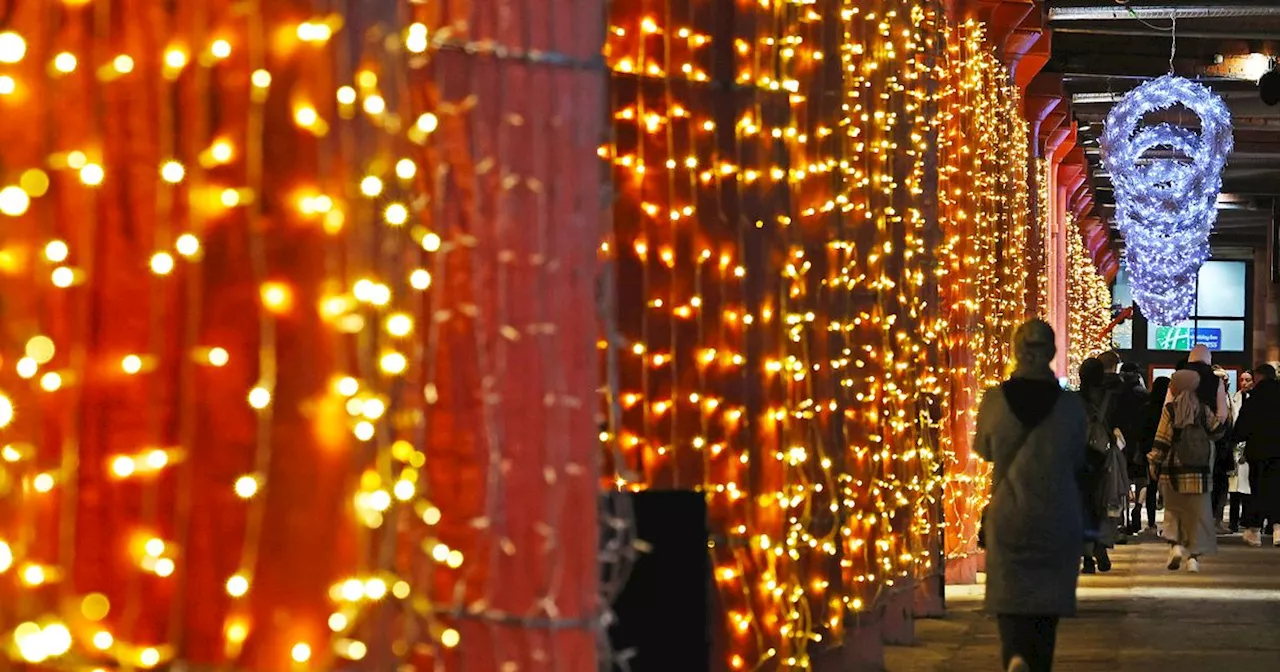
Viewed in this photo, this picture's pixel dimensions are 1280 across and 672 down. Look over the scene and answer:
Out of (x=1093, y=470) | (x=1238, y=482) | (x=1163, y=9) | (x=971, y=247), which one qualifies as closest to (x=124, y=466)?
(x=1093, y=470)

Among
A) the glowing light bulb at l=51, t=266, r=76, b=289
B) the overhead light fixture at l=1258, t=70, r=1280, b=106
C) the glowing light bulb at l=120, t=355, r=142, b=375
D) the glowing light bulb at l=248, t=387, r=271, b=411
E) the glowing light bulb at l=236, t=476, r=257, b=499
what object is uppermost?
the overhead light fixture at l=1258, t=70, r=1280, b=106

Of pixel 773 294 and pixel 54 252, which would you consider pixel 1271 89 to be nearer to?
pixel 773 294

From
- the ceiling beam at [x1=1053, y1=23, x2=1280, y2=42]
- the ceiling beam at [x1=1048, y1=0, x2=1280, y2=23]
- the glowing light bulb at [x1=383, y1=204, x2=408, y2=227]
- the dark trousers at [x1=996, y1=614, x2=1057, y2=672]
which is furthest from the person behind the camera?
the ceiling beam at [x1=1053, y1=23, x2=1280, y2=42]

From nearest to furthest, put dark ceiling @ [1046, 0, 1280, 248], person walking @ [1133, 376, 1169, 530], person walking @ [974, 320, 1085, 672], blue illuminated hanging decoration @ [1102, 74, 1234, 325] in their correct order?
person walking @ [974, 320, 1085, 672] → blue illuminated hanging decoration @ [1102, 74, 1234, 325] → person walking @ [1133, 376, 1169, 530] → dark ceiling @ [1046, 0, 1280, 248]

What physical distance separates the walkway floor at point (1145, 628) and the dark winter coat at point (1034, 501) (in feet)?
9.01

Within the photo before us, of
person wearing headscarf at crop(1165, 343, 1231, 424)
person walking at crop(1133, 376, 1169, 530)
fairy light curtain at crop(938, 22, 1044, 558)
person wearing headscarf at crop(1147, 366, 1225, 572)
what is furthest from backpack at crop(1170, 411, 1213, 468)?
person walking at crop(1133, 376, 1169, 530)

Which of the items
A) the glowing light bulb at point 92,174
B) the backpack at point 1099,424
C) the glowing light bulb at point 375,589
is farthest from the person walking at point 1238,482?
the glowing light bulb at point 92,174

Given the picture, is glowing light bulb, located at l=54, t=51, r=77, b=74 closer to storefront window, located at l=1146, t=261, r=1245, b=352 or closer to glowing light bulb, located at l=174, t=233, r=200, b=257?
glowing light bulb, located at l=174, t=233, r=200, b=257

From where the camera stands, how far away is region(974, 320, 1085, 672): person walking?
26.6 feet

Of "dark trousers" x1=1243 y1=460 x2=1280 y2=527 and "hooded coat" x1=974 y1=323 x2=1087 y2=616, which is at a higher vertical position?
"hooded coat" x1=974 y1=323 x2=1087 y2=616

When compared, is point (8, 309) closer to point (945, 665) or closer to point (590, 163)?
point (590, 163)

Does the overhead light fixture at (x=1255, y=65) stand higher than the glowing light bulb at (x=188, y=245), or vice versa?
the overhead light fixture at (x=1255, y=65)

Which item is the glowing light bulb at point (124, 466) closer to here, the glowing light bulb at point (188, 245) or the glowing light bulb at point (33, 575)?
the glowing light bulb at point (33, 575)

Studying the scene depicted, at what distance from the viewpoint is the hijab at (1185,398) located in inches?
691
